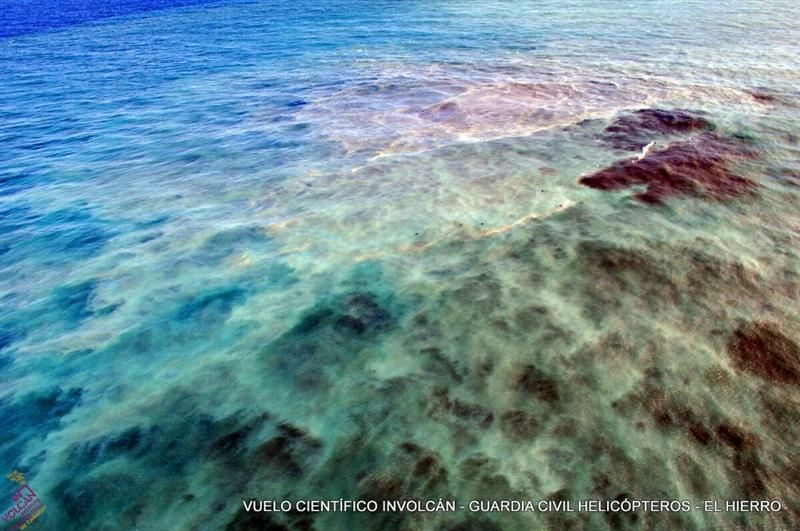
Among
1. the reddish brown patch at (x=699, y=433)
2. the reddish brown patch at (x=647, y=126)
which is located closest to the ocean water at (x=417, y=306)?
the reddish brown patch at (x=699, y=433)

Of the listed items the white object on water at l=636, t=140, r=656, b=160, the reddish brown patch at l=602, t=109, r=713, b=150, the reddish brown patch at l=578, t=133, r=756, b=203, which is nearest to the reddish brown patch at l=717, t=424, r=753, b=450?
the reddish brown patch at l=578, t=133, r=756, b=203

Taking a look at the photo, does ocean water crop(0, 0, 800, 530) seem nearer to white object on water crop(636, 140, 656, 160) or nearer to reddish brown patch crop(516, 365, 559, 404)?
reddish brown patch crop(516, 365, 559, 404)

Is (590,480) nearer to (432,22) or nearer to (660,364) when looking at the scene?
(660,364)

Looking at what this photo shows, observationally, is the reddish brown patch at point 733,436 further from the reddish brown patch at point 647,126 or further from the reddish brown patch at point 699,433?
the reddish brown patch at point 647,126

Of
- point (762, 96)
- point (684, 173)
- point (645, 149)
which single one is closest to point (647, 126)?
point (645, 149)

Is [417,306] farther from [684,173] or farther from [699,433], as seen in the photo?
[684,173]

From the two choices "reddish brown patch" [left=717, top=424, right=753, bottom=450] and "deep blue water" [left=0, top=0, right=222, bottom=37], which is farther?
"deep blue water" [left=0, top=0, right=222, bottom=37]
